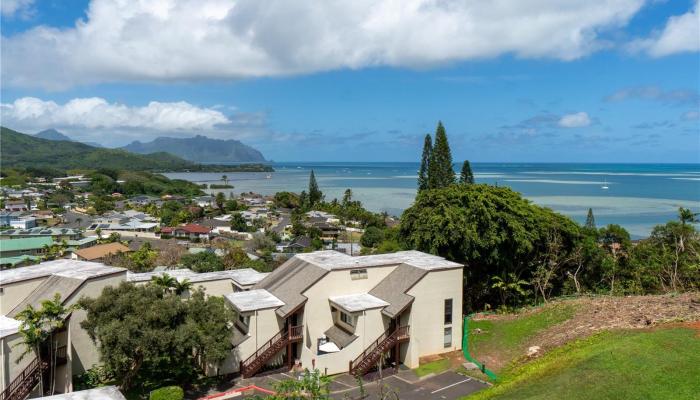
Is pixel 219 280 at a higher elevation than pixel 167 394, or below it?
higher

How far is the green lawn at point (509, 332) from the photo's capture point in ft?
68.4

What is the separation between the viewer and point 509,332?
74.2 ft

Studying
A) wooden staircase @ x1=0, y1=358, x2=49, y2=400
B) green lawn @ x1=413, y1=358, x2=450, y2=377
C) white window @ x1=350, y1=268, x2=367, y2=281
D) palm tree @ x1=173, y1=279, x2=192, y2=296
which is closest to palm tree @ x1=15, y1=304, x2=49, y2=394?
wooden staircase @ x1=0, y1=358, x2=49, y2=400

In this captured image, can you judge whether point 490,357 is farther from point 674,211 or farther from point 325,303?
point 674,211

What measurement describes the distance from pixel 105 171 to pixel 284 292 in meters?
189

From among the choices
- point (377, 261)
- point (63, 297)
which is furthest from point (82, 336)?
point (377, 261)

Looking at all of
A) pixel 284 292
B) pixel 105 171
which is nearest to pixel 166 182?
pixel 105 171

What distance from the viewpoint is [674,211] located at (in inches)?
Answer: 3767

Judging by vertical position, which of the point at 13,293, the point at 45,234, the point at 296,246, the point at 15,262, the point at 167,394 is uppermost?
the point at 13,293

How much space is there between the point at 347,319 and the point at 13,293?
1287 centimetres

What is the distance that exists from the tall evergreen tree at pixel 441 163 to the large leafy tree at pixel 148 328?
33.9 metres

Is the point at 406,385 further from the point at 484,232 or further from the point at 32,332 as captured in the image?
the point at 32,332

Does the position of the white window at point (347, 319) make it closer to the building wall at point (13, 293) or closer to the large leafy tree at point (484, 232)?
the large leafy tree at point (484, 232)

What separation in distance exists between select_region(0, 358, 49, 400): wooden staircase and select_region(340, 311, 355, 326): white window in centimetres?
1094
